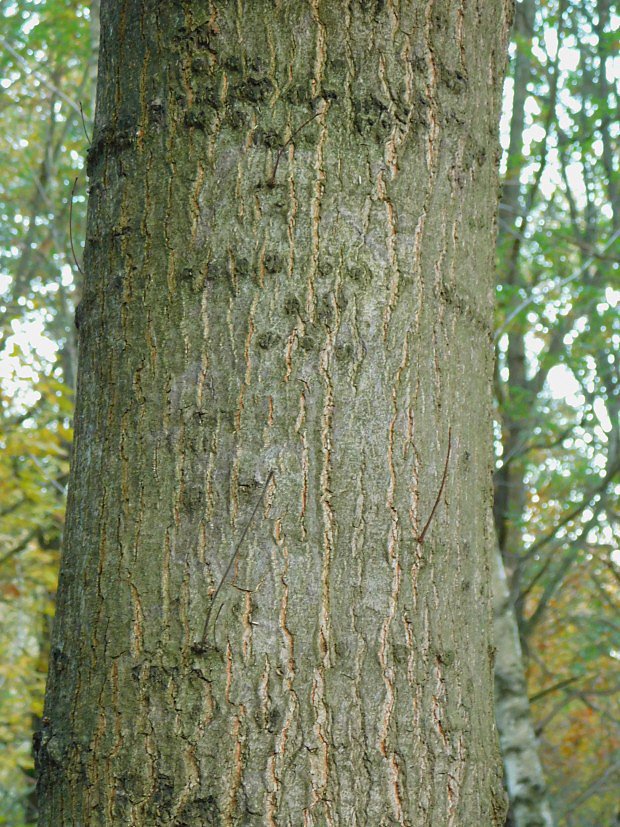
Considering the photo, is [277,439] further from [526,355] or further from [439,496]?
[526,355]

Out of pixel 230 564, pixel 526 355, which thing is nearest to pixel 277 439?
pixel 230 564

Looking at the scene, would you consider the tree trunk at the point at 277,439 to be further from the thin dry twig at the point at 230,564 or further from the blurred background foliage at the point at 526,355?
the blurred background foliage at the point at 526,355

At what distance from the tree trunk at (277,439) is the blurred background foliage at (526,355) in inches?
213

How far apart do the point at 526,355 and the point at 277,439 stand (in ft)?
30.0

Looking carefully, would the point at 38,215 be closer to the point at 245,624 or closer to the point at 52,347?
the point at 52,347

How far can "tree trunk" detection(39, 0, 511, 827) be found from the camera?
111 centimetres

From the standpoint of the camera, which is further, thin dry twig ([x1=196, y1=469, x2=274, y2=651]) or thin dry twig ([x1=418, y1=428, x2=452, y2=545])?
thin dry twig ([x1=418, y1=428, x2=452, y2=545])

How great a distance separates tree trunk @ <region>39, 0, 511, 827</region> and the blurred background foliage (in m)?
5.42

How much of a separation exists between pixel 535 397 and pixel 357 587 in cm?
777

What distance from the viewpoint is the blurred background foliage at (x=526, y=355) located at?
7.68 m

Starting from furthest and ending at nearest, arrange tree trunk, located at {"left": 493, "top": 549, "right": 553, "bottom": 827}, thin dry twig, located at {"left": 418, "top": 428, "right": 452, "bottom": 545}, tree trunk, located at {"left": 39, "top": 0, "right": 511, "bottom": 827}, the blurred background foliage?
the blurred background foliage < tree trunk, located at {"left": 493, "top": 549, "right": 553, "bottom": 827} < thin dry twig, located at {"left": 418, "top": 428, "right": 452, "bottom": 545} < tree trunk, located at {"left": 39, "top": 0, "right": 511, "bottom": 827}

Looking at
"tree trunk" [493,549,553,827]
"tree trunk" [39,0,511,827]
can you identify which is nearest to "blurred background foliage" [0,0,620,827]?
"tree trunk" [493,549,553,827]

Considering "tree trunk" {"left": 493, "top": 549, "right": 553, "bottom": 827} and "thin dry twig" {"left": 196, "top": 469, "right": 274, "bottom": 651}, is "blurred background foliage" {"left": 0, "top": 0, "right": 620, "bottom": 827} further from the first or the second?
"thin dry twig" {"left": 196, "top": 469, "right": 274, "bottom": 651}

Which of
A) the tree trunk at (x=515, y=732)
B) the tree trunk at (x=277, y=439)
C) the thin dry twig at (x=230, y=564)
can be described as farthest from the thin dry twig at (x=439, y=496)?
the tree trunk at (x=515, y=732)
